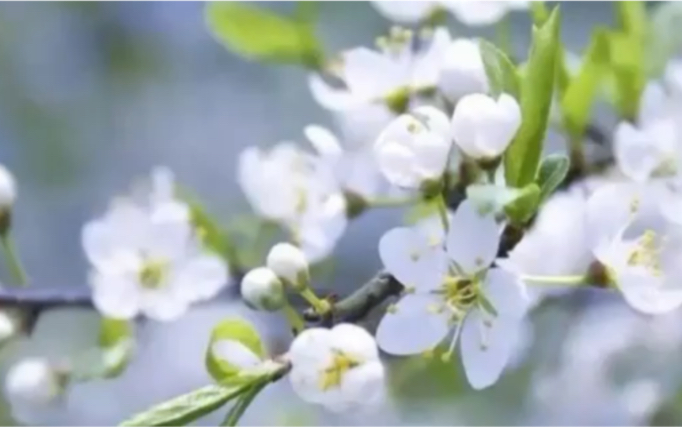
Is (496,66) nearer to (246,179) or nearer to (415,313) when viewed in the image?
(415,313)

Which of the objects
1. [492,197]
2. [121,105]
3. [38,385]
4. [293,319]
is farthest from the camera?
[121,105]

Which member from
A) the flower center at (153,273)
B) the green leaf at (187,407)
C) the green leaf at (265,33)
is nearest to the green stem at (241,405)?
the green leaf at (187,407)

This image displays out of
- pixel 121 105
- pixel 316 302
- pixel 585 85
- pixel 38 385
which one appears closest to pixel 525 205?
pixel 316 302

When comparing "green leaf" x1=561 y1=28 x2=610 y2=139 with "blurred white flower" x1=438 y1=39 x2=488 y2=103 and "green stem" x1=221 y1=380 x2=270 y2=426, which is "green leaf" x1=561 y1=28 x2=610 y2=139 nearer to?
"blurred white flower" x1=438 y1=39 x2=488 y2=103

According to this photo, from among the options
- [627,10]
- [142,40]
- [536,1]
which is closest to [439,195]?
[536,1]

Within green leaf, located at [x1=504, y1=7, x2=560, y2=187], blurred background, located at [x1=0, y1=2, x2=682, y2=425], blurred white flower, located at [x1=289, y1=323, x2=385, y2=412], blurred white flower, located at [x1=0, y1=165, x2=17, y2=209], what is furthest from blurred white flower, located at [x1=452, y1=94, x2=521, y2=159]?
blurred background, located at [x1=0, y1=2, x2=682, y2=425]

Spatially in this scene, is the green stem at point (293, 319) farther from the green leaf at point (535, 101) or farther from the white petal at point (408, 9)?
the white petal at point (408, 9)

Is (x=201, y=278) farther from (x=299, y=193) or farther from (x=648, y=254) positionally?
(x=648, y=254)
